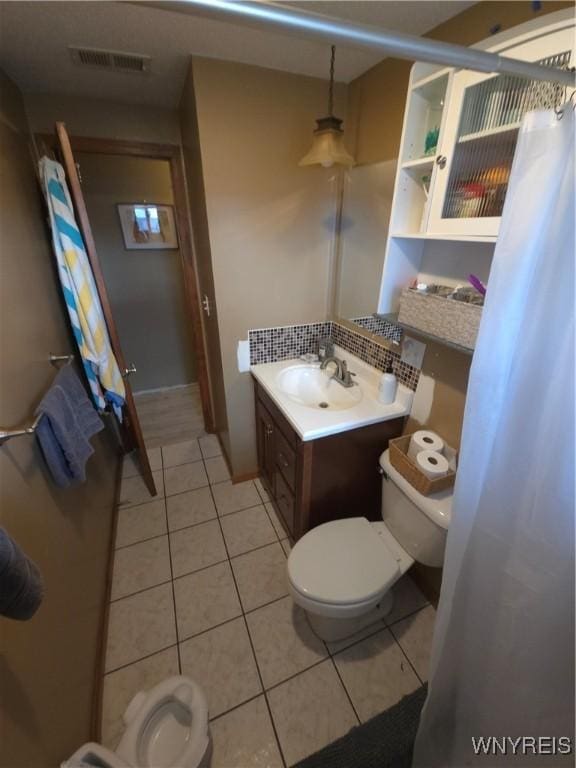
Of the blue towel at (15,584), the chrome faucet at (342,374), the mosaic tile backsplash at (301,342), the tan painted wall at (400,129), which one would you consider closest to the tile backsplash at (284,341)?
the mosaic tile backsplash at (301,342)

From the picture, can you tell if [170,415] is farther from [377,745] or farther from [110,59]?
[377,745]

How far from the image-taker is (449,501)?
111 cm

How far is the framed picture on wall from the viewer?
272 centimetres

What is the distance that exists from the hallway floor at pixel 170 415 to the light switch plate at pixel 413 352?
73.3 inches

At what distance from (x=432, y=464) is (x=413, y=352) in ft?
1.57

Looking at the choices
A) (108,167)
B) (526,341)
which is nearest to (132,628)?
(526,341)

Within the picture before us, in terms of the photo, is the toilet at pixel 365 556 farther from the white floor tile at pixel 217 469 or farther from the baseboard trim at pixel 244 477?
the white floor tile at pixel 217 469

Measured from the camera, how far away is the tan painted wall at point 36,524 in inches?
30.0

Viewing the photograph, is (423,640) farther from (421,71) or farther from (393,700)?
(421,71)

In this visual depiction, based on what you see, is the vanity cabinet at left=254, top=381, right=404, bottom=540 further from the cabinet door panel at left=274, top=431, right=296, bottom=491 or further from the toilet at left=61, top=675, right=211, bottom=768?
the toilet at left=61, top=675, right=211, bottom=768

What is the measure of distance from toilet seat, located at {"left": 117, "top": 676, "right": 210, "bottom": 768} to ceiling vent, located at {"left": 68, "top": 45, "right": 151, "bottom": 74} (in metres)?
2.34

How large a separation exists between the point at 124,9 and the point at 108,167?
74.9 inches

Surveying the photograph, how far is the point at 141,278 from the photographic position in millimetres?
2941

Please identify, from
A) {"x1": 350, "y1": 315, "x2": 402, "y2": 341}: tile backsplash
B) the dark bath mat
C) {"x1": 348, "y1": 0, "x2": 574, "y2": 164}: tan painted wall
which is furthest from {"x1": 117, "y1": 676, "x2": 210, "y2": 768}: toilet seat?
{"x1": 348, "y1": 0, "x2": 574, "y2": 164}: tan painted wall
